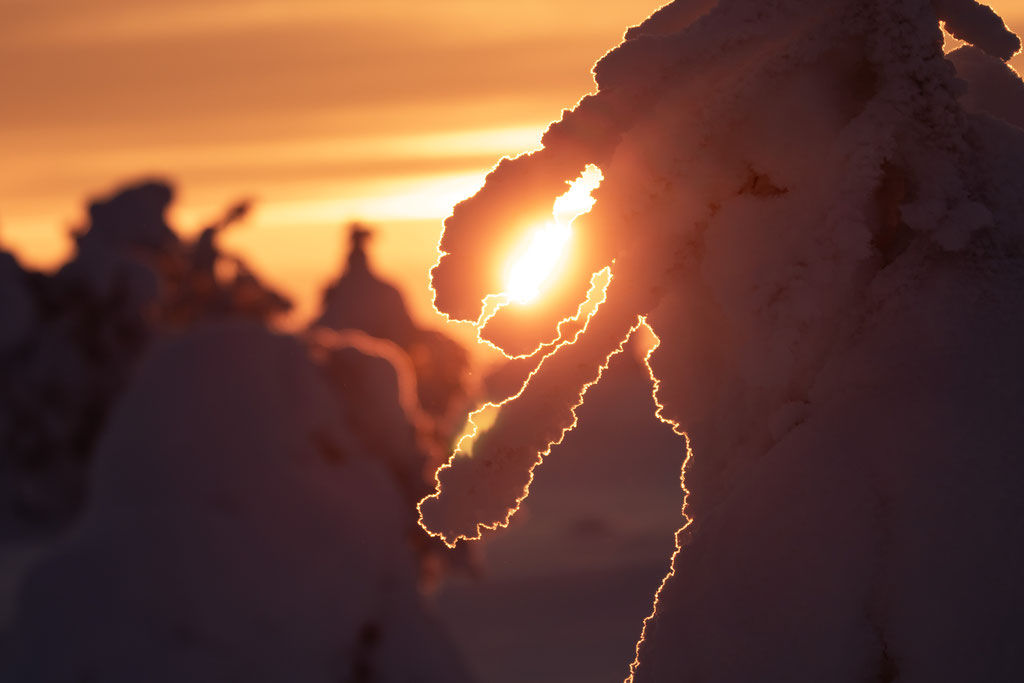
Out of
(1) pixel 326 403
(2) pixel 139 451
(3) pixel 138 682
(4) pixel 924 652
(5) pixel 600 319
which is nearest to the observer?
(4) pixel 924 652

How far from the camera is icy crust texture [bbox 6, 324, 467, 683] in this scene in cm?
817

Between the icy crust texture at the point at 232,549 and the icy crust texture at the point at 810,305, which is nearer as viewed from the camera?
the icy crust texture at the point at 810,305

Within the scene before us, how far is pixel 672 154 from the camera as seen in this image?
7.00ft

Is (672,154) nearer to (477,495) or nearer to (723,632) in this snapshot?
(477,495)

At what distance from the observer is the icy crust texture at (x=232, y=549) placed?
8.17 meters

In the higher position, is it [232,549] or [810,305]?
[232,549]

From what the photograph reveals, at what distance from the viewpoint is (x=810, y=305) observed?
202 centimetres

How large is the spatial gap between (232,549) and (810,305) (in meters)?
7.30

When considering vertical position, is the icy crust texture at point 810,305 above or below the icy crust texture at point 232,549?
below

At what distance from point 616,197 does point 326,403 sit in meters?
7.98

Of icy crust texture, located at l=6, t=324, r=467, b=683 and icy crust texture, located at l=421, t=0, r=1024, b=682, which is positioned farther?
icy crust texture, located at l=6, t=324, r=467, b=683

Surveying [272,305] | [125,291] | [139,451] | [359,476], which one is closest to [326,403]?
[359,476]

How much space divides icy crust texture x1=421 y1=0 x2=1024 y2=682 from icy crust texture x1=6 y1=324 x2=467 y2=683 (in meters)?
6.64

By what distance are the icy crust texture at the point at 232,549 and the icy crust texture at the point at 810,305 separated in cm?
664
